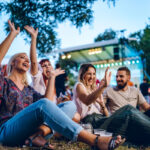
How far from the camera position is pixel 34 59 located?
10.5 ft

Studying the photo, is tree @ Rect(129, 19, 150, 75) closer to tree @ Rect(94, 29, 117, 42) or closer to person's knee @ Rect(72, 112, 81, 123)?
tree @ Rect(94, 29, 117, 42)

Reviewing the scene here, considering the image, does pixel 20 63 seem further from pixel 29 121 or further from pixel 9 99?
pixel 29 121

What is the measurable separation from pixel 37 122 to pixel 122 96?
2257 millimetres

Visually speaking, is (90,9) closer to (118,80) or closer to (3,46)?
(118,80)

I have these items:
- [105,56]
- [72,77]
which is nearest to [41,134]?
[105,56]

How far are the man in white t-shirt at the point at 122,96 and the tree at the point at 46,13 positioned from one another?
1963 millimetres

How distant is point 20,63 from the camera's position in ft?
8.57

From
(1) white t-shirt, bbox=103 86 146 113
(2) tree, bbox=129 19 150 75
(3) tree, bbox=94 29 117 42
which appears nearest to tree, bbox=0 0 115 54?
(1) white t-shirt, bbox=103 86 146 113

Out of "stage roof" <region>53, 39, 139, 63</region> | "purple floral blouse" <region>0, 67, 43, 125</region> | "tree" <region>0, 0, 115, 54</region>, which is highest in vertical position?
"stage roof" <region>53, 39, 139, 63</region>

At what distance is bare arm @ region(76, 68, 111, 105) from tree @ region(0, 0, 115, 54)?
2313 mm

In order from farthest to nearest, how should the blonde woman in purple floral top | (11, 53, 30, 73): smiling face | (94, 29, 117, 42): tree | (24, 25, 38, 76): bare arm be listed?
(94, 29, 117, 42): tree
(24, 25, 38, 76): bare arm
(11, 53, 30, 73): smiling face
the blonde woman in purple floral top

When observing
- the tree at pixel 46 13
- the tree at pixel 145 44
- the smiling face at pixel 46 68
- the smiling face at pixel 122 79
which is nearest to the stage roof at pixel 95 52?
the tree at pixel 145 44

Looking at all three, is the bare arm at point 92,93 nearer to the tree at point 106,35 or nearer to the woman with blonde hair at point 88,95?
the woman with blonde hair at point 88,95

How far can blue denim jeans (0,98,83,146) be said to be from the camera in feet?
6.36
